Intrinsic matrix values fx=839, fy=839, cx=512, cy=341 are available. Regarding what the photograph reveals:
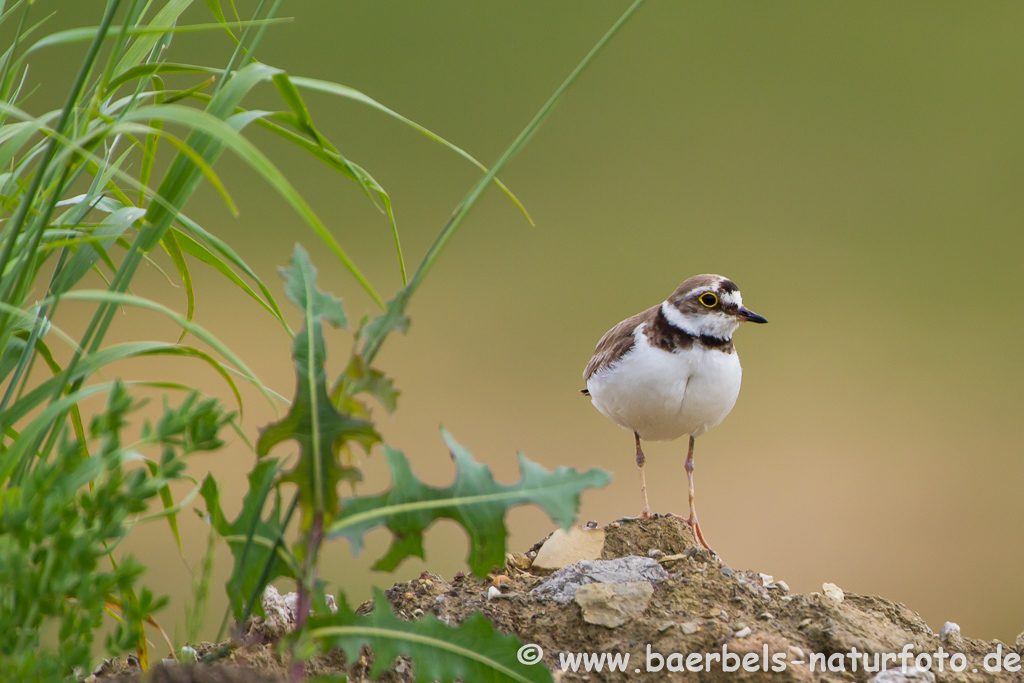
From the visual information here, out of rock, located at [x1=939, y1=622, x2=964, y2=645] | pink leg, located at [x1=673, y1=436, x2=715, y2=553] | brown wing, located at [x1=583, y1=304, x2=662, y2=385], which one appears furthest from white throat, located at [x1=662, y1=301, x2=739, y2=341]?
rock, located at [x1=939, y1=622, x2=964, y2=645]

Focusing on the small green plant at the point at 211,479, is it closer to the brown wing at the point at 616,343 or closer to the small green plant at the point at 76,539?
the small green plant at the point at 76,539

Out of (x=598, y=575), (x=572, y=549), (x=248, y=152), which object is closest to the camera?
(x=248, y=152)

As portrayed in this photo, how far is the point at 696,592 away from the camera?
7.41 feet

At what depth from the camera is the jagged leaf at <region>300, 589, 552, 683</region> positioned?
4.67ft

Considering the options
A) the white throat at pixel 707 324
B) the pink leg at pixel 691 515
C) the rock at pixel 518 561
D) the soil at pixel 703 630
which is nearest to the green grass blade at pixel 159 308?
the soil at pixel 703 630

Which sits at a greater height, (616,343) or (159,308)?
(616,343)

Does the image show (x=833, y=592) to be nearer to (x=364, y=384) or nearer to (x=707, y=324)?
(x=707, y=324)

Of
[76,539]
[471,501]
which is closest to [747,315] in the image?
[471,501]

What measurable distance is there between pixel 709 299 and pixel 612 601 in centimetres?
105

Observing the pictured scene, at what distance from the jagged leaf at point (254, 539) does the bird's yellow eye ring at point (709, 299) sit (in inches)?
64.2

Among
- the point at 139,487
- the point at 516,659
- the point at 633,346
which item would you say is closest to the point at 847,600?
the point at 633,346

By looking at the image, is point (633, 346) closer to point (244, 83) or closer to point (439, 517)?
point (439, 517)

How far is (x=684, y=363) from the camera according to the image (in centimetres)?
272

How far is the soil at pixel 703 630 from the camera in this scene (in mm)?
2006
